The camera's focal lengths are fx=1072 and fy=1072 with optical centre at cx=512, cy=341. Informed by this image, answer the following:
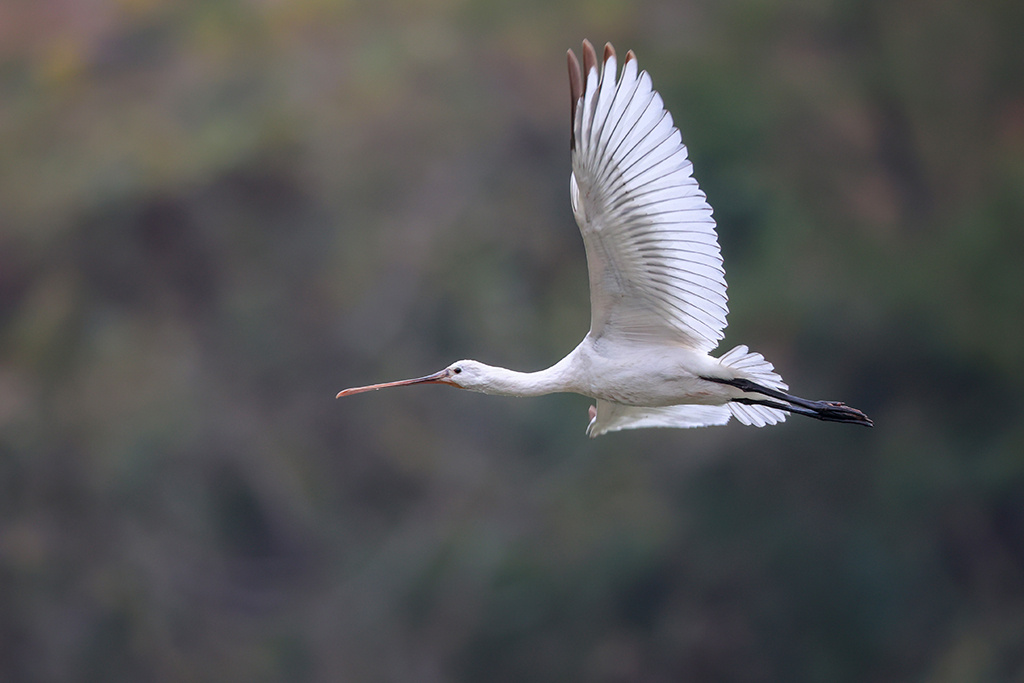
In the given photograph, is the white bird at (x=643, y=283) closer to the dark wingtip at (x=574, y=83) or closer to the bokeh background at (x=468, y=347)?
the dark wingtip at (x=574, y=83)

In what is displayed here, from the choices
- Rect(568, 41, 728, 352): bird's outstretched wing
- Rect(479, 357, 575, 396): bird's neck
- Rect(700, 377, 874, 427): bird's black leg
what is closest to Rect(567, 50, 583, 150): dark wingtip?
Rect(568, 41, 728, 352): bird's outstretched wing

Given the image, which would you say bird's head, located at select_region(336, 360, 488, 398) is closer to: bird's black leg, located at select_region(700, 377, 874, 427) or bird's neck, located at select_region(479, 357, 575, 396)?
bird's neck, located at select_region(479, 357, 575, 396)

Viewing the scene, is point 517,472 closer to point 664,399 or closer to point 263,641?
point 263,641

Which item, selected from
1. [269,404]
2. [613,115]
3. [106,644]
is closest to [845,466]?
[269,404]

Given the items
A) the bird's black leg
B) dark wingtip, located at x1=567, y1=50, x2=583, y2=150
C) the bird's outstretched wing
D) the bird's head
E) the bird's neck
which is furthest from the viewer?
the bird's head

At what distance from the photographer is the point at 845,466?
9.70 meters

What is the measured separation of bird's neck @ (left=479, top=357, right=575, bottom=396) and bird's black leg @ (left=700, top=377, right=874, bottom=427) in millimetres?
452

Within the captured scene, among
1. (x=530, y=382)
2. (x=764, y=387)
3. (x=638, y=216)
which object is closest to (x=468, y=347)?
(x=530, y=382)

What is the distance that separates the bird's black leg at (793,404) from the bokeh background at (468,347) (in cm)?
590

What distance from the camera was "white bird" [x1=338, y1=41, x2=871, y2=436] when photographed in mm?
2850

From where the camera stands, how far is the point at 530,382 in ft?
11.5

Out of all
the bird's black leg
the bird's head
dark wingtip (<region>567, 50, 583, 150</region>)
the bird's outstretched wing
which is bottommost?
→ the bird's head

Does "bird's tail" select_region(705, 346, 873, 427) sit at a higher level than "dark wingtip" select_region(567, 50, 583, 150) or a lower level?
lower

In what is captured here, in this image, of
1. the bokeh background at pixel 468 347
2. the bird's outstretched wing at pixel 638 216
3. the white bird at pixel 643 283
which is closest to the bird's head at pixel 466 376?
the white bird at pixel 643 283
